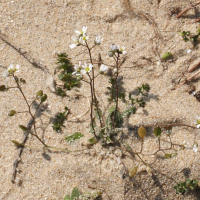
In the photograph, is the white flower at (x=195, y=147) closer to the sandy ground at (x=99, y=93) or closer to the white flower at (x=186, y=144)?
the white flower at (x=186, y=144)

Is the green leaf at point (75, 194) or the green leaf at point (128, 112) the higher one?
the green leaf at point (128, 112)

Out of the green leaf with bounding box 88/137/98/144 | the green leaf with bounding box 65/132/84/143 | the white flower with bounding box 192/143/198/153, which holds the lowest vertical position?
the white flower with bounding box 192/143/198/153

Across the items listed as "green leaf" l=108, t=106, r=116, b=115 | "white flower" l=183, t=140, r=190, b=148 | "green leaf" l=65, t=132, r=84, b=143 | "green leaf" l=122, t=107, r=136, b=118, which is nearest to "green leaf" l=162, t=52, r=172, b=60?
"green leaf" l=122, t=107, r=136, b=118

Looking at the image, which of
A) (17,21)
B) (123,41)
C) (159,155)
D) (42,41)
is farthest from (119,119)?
(17,21)

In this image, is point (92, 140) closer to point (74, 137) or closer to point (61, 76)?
point (74, 137)

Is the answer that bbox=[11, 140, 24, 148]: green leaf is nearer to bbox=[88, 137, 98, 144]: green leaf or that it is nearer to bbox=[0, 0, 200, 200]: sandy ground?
bbox=[0, 0, 200, 200]: sandy ground

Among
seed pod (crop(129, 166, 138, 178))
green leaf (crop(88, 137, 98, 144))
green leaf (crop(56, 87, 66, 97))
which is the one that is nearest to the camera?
seed pod (crop(129, 166, 138, 178))

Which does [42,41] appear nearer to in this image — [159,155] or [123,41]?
[123,41]

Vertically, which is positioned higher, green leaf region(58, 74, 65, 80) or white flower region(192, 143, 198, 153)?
green leaf region(58, 74, 65, 80)

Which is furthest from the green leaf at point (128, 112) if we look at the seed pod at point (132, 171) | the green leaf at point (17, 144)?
the green leaf at point (17, 144)

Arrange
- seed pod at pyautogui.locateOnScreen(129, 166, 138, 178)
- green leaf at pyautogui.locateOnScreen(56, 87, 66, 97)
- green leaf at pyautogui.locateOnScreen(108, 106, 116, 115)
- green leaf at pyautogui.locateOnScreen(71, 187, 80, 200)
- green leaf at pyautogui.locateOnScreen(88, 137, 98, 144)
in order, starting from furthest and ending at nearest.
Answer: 1. green leaf at pyautogui.locateOnScreen(56, 87, 66, 97)
2. green leaf at pyautogui.locateOnScreen(108, 106, 116, 115)
3. green leaf at pyautogui.locateOnScreen(88, 137, 98, 144)
4. green leaf at pyautogui.locateOnScreen(71, 187, 80, 200)
5. seed pod at pyautogui.locateOnScreen(129, 166, 138, 178)

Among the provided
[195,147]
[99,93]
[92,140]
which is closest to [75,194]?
[92,140]
